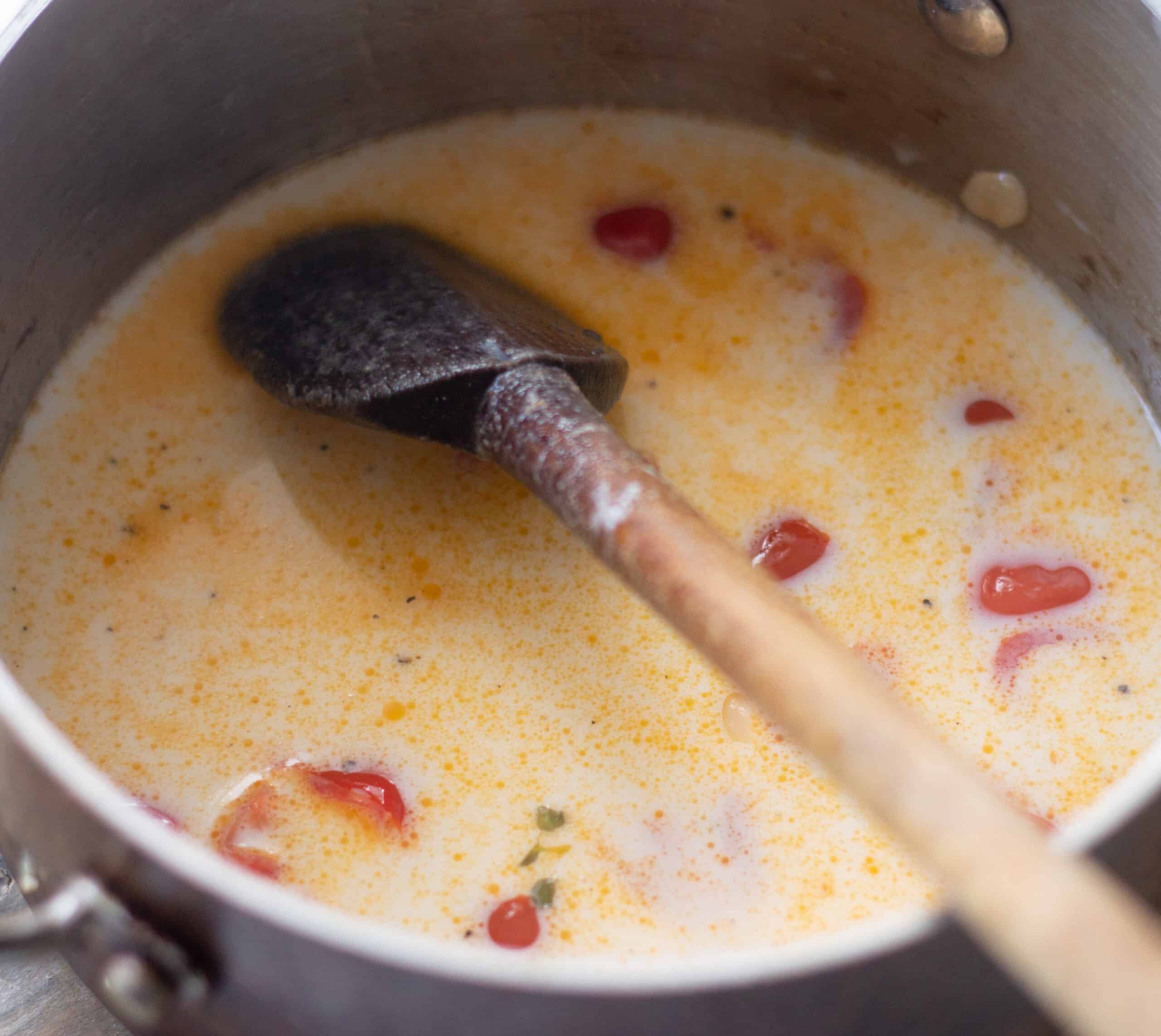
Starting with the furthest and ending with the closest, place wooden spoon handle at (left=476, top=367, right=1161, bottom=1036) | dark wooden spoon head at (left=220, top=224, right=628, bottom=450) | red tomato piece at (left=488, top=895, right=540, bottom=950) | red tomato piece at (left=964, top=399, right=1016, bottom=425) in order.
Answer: red tomato piece at (left=964, top=399, right=1016, bottom=425) < dark wooden spoon head at (left=220, top=224, right=628, bottom=450) < red tomato piece at (left=488, top=895, right=540, bottom=950) < wooden spoon handle at (left=476, top=367, right=1161, bottom=1036)

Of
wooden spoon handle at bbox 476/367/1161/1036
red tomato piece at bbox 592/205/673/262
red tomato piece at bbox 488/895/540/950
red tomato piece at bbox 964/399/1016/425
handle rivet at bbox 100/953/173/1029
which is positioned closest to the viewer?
wooden spoon handle at bbox 476/367/1161/1036

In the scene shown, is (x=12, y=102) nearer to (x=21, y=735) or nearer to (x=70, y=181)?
(x=70, y=181)

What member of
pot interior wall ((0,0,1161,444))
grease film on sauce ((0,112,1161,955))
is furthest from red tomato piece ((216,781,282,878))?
pot interior wall ((0,0,1161,444))

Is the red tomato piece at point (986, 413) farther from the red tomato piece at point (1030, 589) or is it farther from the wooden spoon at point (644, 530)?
the wooden spoon at point (644, 530)

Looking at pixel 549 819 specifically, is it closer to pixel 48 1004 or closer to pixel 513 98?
pixel 48 1004

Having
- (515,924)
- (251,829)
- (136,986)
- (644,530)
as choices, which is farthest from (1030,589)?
(136,986)

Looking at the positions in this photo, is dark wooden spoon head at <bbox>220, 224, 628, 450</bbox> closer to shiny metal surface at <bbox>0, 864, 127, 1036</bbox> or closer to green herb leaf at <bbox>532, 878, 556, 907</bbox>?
green herb leaf at <bbox>532, 878, 556, 907</bbox>

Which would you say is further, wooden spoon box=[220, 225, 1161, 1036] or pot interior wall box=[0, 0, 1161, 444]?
pot interior wall box=[0, 0, 1161, 444]
